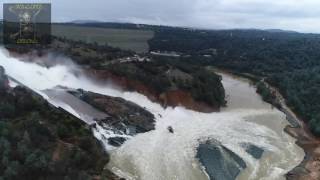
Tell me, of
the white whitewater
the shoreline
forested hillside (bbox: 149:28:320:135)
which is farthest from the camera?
forested hillside (bbox: 149:28:320:135)

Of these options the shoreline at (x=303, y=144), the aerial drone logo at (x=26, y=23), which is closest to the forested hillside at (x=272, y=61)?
the shoreline at (x=303, y=144)

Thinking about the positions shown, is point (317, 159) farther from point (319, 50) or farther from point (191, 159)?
point (319, 50)

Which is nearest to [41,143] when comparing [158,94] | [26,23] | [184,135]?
[184,135]

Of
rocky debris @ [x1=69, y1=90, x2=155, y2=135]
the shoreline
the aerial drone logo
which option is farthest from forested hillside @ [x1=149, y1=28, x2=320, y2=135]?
the aerial drone logo

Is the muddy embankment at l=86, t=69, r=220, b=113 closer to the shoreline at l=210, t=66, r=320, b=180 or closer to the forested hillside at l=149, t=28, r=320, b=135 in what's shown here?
the shoreline at l=210, t=66, r=320, b=180

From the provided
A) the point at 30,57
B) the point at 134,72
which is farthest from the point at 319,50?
the point at 30,57

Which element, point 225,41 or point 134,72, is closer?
point 134,72

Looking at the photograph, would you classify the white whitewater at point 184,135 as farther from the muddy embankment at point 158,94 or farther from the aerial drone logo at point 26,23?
the aerial drone logo at point 26,23
